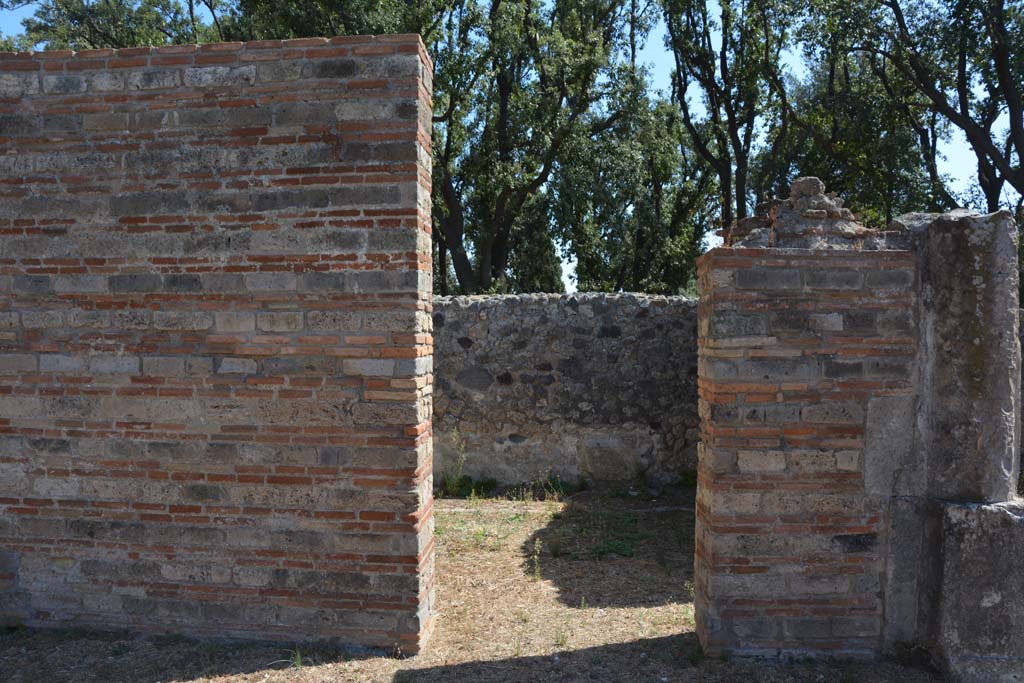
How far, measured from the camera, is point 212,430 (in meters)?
4.68

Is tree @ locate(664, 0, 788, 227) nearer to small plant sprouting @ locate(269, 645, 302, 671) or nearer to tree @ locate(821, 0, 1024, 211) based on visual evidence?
tree @ locate(821, 0, 1024, 211)

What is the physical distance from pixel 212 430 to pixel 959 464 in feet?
14.7

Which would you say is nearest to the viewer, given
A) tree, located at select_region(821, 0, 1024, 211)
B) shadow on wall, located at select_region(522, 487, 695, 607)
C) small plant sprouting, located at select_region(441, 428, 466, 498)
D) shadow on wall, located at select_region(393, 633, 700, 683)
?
shadow on wall, located at select_region(393, 633, 700, 683)

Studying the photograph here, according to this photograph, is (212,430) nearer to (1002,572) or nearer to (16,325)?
(16,325)

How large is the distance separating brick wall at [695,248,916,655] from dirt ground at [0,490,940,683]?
0.30 meters

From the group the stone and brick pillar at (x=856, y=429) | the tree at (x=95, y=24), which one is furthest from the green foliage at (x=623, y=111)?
the stone and brick pillar at (x=856, y=429)

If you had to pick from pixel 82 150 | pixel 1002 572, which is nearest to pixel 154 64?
pixel 82 150

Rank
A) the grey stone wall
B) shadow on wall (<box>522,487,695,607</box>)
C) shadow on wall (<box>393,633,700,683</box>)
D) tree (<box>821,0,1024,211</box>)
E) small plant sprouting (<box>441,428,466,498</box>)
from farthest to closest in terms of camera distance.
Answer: tree (<box>821,0,1024,211</box>), small plant sprouting (<box>441,428,466,498</box>), the grey stone wall, shadow on wall (<box>522,487,695,607</box>), shadow on wall (<box>393,633,700,683</box>)

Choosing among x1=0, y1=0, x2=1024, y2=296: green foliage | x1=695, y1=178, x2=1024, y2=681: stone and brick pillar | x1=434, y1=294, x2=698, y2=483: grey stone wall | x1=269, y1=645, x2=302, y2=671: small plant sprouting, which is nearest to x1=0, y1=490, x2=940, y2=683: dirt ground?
x1=269, y1=645, x2=302, y2=671: small plant sprouting

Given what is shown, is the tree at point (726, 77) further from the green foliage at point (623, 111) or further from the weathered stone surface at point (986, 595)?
the weathered stone surface at point (986, 595)

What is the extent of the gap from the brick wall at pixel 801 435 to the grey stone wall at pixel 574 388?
3868 millimetres

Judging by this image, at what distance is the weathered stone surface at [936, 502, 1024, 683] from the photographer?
4.20 metres

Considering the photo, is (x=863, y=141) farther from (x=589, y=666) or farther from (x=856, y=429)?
(x=589, y=666)

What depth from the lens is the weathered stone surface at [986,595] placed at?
420 centimetres
